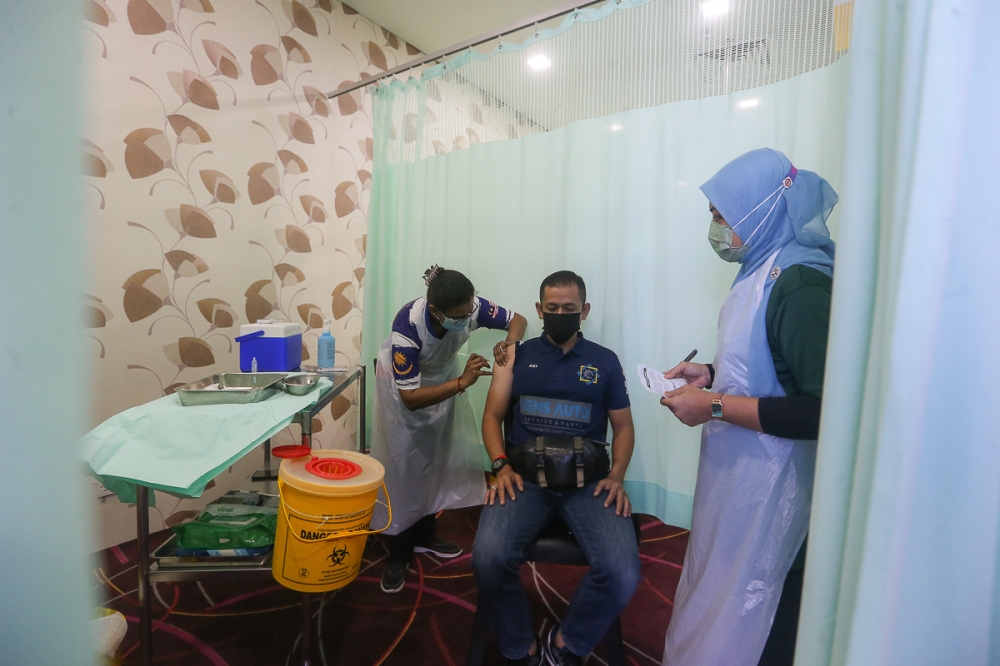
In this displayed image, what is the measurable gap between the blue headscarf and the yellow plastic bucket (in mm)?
1083

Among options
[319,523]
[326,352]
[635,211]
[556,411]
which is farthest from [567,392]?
[326,352]

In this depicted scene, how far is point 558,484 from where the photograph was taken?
1.31m

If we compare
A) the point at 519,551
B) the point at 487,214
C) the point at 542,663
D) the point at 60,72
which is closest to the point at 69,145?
the point at 60,72

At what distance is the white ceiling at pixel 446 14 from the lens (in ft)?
7.75

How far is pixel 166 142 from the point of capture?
1.89 metres

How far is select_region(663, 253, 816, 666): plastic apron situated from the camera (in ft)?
2.90

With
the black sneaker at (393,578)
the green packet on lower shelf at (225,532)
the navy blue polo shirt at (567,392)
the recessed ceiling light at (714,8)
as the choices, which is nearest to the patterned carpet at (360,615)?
the black sneaker at (393,578)

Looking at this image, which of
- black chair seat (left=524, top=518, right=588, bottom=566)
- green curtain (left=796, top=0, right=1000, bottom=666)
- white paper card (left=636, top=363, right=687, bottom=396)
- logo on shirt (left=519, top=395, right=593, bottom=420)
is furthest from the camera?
logo on shirt (left=519, top=395, right=593, bottom=420)

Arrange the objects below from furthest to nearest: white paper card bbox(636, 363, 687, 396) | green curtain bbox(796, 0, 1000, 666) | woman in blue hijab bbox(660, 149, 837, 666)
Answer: white paper card bbox(636, 363, 687, 396) → woman in blue hijab bbox(660, 149, 837, 666) → green curtain bbox(796, 0, 1000, 666)

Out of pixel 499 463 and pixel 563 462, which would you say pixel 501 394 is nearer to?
pixel 499 463

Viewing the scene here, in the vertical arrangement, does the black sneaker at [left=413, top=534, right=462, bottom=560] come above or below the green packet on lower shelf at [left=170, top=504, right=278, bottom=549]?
below

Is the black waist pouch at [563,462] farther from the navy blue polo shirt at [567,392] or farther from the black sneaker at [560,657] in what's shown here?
the black sneaker at [560,657]

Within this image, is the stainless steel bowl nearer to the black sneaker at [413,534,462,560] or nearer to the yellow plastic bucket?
the yellow plastic bucket

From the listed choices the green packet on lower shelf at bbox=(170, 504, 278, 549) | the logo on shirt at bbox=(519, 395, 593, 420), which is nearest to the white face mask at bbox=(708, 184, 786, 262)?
the logo on shirt at bbox=(519, 395, 593, 420)
